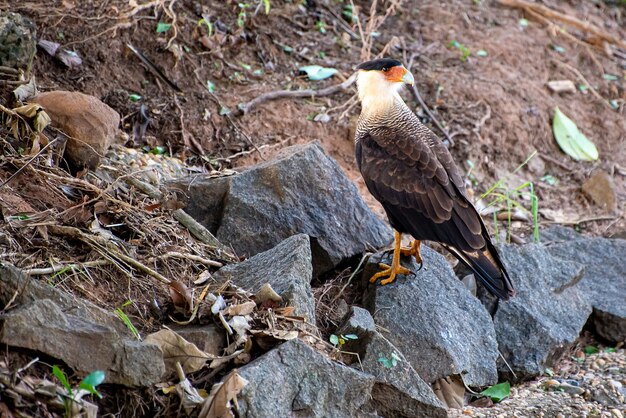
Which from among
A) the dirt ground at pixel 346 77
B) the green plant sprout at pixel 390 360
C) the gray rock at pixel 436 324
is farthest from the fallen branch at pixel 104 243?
the dirt ground at pixel 346 77

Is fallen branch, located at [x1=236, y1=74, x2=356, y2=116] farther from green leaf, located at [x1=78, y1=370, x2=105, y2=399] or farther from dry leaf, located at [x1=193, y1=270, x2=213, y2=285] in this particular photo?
green leaf, located at [x1=78, y1=370, x2=105, y2=399]

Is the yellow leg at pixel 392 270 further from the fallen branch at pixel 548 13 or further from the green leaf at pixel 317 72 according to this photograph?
the fallen branch at pixel 548 13

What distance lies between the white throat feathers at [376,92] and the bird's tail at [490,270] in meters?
1.20

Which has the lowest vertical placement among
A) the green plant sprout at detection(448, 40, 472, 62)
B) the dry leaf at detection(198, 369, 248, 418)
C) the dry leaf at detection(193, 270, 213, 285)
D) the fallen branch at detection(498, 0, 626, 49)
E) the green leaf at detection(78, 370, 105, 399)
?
the green plant sprout at detection(448, 40, 472, 62)

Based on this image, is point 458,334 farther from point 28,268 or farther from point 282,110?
point 282,110

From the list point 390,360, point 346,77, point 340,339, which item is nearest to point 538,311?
point 390,360

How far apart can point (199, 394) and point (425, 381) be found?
4.72ft

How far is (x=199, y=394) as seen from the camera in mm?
3244

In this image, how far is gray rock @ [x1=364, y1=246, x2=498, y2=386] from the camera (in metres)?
4.24

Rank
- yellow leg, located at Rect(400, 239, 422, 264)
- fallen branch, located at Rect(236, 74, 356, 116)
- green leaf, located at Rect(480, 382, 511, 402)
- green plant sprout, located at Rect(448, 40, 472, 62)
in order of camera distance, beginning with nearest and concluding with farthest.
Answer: green leaf, located at Rect(480, 382, 511, 402) < yellow leg, located at Rect(400, 239, 422, 264) < fallen branch, located at Rect(236, 74, 356, 116) < green plant sprout, located at Rect(448, 40, 472, 62)

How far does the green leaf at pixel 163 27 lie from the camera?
6.40 metres

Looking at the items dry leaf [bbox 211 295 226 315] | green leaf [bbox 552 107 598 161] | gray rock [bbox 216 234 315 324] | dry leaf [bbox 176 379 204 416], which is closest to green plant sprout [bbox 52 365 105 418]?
dry leaf [bbox 176 379 204 416]

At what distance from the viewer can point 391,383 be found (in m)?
3.87

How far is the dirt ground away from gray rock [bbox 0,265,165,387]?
231cm
